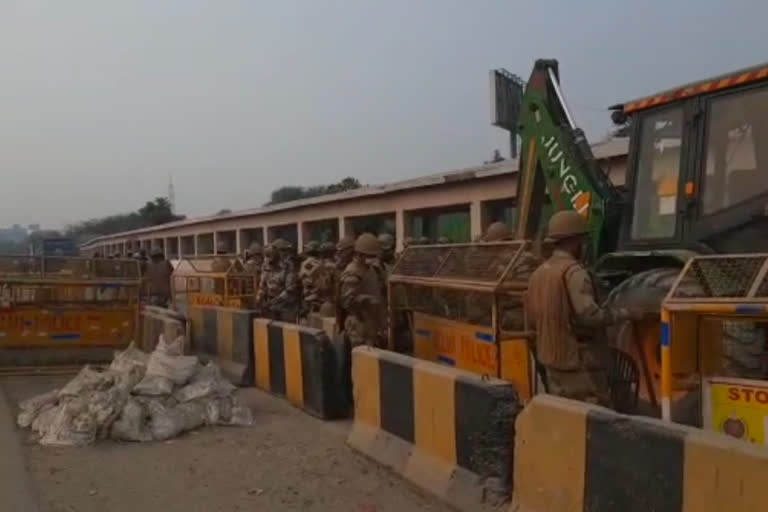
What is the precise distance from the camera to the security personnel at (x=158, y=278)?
16.6 m

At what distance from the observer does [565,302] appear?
16.9ft

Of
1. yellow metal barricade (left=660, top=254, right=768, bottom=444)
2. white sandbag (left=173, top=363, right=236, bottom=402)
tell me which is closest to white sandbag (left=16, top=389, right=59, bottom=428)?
white sandbag (left=173, top=363, right=236, bottom=402)

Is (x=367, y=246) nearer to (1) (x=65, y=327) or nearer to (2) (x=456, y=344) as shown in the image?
(2) (x=456, y=344)

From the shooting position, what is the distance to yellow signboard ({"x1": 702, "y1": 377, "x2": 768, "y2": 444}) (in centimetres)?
429

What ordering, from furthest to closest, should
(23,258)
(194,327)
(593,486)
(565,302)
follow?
(194,327) < (23,258) < (565,302) < (593,486)

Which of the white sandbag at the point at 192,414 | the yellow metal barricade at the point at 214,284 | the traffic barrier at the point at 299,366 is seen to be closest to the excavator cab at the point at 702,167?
the traffic barrier at the point at 299,366

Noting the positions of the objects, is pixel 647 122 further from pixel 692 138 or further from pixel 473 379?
pixel 473 379

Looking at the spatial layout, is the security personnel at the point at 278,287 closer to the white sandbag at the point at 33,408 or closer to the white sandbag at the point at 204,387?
the white sandbag at the point at 204,387

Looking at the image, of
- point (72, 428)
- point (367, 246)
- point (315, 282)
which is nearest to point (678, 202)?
point (367, 246)

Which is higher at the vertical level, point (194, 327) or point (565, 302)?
point (565, 302)

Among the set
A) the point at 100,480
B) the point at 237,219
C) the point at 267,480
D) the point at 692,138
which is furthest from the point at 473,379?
the point at 237,219

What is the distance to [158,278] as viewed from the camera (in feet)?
54.9

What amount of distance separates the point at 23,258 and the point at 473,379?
10.1 m

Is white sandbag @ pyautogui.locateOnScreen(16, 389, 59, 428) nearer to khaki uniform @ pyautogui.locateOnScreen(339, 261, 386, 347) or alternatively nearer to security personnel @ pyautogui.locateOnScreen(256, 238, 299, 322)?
khaki uniform @ pyautogui.locateOnScreen(339, 261, 386, 347)
